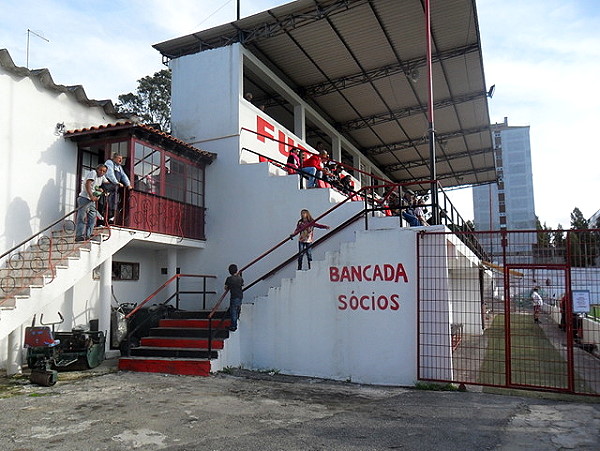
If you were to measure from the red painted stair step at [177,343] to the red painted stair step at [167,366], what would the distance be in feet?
1.65

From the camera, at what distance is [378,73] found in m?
16.4

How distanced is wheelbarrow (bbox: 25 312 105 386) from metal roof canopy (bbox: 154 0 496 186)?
347 inches

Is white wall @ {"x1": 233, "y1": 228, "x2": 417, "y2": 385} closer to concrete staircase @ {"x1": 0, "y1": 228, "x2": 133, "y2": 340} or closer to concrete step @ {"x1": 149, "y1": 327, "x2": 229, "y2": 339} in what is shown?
concrete step @ {"x1": 149, "y1": 327, "x2": 229, "y2": 339}

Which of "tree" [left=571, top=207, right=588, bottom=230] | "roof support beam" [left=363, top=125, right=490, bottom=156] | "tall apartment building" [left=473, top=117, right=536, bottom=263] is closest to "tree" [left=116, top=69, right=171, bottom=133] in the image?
"roof support beam" [left=363, top=125, right=490, bottom=156]

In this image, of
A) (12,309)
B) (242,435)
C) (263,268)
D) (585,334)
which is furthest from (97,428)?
(585,334)

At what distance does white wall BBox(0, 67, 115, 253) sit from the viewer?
991cm

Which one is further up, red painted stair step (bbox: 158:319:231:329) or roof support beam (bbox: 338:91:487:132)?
roof support beam (bbox: 338:91:487:132)

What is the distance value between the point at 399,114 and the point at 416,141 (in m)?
4.00

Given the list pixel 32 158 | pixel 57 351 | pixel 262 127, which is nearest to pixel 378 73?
pixel 262 127

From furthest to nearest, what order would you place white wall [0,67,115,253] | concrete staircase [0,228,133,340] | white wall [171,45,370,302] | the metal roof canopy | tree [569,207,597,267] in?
the metal roof canopy → white wall [171,45,370,302] → white wall [0,67,115,253] → concrete staircase [0,228,133,340] → tree [569,207,597,267]

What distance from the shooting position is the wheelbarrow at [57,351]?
27.8 ft

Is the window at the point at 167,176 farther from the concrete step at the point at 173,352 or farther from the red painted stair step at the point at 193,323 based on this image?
the concrete step at the point at 173,352

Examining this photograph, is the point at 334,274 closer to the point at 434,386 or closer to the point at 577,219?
the point at 434,386

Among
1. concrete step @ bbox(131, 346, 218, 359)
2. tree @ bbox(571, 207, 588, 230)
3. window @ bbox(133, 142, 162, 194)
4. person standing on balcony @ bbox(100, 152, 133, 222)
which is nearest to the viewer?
concrete step @ bbox(131, 346, 218, 359)
